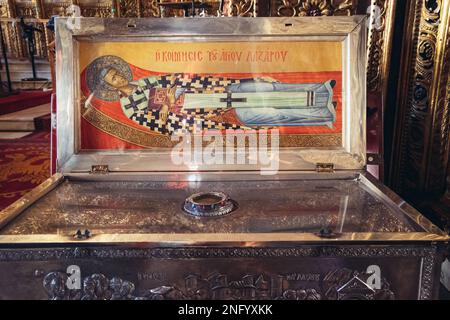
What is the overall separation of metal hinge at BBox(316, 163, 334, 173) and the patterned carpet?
78.0 inches

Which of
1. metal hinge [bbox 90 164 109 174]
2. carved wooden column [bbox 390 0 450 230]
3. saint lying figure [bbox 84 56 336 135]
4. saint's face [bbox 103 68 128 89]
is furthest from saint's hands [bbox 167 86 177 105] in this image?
carved wooden column [bbox 390 0 450 230]

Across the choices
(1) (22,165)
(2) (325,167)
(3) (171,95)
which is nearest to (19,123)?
(1) (22,165)

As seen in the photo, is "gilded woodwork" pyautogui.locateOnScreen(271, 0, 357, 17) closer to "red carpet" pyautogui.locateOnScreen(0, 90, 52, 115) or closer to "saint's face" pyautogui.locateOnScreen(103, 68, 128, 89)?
"saint's face" pyautogui.locateOnScreen(103, 68, 128, 89)

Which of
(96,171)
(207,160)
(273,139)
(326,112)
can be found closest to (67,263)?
(96,171)

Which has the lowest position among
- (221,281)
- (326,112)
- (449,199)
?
(449,199)

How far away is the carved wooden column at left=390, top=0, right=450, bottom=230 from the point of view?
1333 millimetres

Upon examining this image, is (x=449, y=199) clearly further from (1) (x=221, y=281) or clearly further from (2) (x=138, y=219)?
(2) (x=138, y=219)

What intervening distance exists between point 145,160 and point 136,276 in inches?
18.6

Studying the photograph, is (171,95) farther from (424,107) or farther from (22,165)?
(22,165)

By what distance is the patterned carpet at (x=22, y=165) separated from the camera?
2.48 meters

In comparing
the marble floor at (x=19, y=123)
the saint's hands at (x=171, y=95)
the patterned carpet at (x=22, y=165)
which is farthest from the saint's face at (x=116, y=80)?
the marble floor at (x=19, y=123)

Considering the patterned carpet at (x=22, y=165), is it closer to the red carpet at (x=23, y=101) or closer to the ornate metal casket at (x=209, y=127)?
the red carpet at (x=23, y=101)

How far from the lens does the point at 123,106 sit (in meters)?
1.22

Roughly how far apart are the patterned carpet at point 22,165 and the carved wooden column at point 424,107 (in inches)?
88.7
